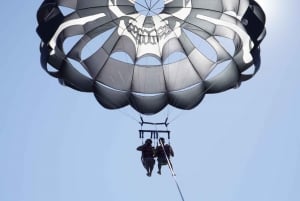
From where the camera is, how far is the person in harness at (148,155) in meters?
14.9

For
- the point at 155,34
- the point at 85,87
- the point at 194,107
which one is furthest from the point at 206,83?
the point at 85,87

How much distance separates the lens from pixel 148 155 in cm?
1486

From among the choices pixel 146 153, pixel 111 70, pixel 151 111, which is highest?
pixel 111 70

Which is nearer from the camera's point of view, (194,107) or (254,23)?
(254,23)

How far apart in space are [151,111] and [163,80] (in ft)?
2.79

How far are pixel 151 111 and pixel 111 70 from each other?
4.68 ft

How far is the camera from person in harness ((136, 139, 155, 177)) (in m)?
14.9

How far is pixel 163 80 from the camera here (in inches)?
623

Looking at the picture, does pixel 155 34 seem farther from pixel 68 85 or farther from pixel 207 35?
pixel 68 85

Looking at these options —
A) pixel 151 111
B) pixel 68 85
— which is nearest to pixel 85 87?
pixel 68 85

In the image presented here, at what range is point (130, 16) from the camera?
15.5m

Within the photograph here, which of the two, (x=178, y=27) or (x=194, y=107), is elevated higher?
(x=178, y=27)

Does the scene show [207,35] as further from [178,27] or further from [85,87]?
[85,87]

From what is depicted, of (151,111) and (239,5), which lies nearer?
(239,5)
